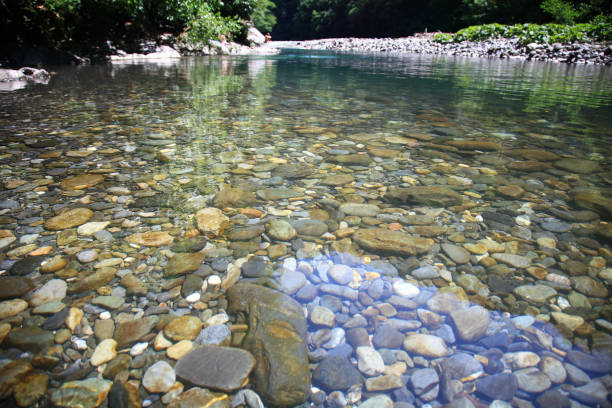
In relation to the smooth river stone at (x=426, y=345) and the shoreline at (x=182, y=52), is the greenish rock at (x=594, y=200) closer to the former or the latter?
the smooth river stone at (x=426, y=345)

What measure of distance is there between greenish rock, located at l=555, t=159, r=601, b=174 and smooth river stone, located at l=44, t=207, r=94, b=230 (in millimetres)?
4157

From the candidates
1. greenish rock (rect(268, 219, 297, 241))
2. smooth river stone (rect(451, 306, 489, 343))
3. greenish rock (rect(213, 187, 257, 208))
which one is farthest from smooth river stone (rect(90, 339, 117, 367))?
smooth river stone (rect(451, 306, 489, 343))

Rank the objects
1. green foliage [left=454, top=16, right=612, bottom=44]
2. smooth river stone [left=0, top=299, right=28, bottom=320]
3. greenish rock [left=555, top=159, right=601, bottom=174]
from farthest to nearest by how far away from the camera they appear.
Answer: green foliage [left=454, top=16, right=612, bottom=44] < greenish rock [left=555, top=159, right=601, bottom=174] < smooth river stone [left=0, top=299, right=28, bottom=320]

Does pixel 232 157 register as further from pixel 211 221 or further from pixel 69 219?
pixel 69 219

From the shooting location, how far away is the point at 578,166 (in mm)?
3334

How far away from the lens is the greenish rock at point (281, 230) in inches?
84.0

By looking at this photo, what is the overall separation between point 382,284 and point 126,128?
399 centimetres

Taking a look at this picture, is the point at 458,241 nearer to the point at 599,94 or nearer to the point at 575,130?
the point at 575,130

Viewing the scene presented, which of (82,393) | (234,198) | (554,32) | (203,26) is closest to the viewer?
(82,393)

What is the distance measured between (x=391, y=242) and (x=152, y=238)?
4.77ft

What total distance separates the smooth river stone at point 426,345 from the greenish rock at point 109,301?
4.18ft

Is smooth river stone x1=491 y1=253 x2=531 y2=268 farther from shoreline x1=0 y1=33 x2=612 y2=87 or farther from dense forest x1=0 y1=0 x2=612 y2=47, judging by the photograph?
dense forest x1=0 y1=0 x2=612 y2=47

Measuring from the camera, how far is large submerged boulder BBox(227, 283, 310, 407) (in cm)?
116

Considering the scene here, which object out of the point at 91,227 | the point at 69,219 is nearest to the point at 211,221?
the point at 91,227
